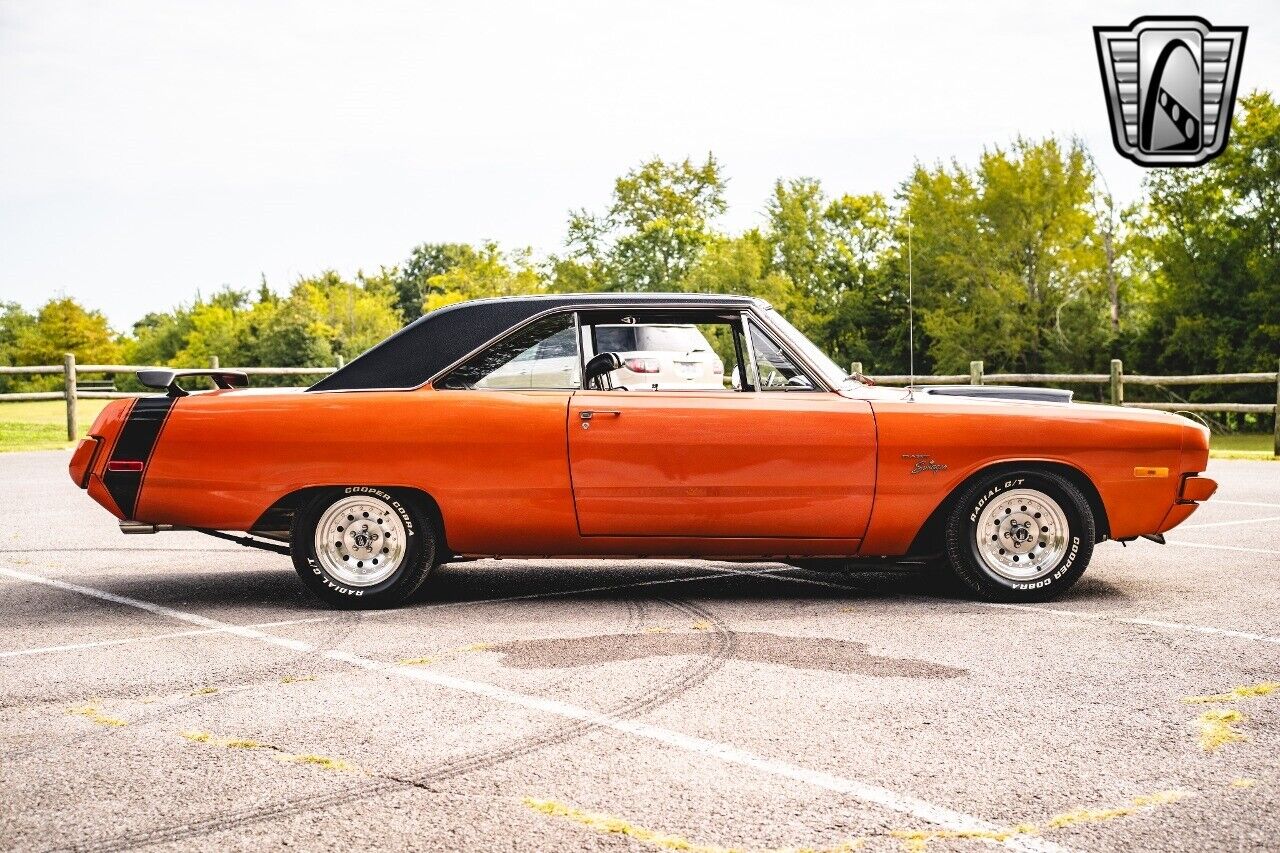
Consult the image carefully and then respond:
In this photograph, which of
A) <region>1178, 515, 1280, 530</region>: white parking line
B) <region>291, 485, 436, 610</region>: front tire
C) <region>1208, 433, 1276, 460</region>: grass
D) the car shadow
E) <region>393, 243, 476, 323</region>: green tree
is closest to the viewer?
<region>291, 485, 436, 610</region>: front tire

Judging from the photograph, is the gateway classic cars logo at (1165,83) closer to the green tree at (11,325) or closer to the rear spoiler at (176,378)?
the rear spoiler at (176,378)

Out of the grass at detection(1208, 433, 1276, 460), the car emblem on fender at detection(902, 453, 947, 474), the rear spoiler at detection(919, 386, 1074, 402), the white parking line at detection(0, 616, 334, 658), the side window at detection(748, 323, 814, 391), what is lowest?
the grass at detection(1208, 433, 1276, 460)

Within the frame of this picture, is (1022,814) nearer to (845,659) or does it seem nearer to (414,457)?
(845,659)

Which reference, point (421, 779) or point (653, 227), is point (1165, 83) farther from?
point (653, 227)

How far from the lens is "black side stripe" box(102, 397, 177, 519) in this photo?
251 inches

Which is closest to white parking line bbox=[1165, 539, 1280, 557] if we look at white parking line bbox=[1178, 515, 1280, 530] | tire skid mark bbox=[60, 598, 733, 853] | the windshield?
white parking line bbox=[1178, 515, 1280, 530]

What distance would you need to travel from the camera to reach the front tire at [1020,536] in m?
6.32

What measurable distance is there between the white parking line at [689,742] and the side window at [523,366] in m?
1.57

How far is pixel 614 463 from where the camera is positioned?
20.4 ft

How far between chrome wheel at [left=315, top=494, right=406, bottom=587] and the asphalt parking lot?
0.76ft

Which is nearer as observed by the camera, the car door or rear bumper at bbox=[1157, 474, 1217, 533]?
the car door

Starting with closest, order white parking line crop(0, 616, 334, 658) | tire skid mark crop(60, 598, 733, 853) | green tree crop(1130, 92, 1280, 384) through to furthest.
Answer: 1. tire skid mark crop(60, 598, 733, 853)
2. white parking line crop(0, 616, 334, 658)
3. green tree crop(1130, 92, 1280, 384)

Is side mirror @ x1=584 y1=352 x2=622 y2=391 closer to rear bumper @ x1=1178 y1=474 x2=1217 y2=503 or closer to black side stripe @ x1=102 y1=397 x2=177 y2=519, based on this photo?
black side stripe @ x1=102 y1=397 x2=177 y2=519

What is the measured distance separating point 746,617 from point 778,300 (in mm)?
53084
